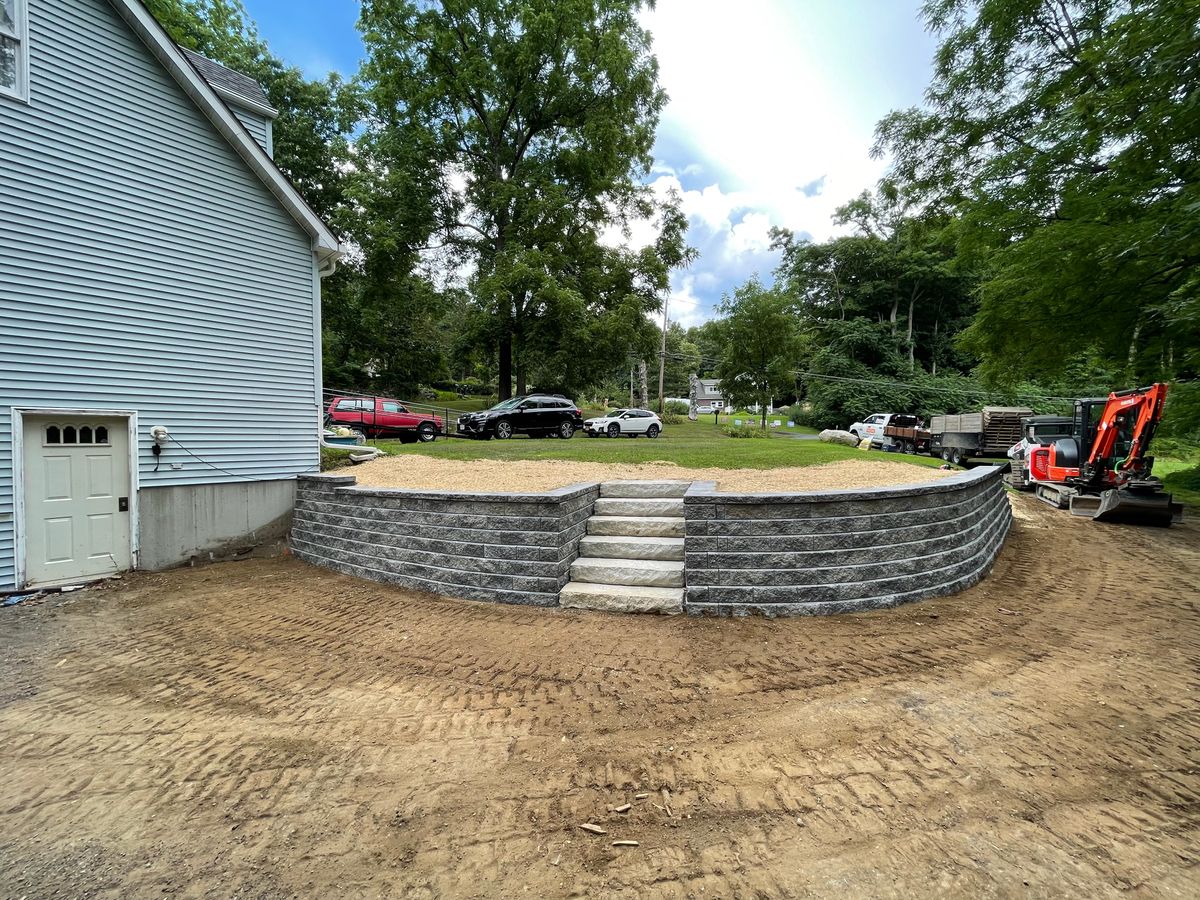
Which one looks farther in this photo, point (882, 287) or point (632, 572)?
point (882, 287)

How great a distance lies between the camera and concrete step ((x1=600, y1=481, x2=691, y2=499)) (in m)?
6.11

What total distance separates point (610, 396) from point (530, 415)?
3446cm

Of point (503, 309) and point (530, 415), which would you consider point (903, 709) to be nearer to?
point (530, 415)

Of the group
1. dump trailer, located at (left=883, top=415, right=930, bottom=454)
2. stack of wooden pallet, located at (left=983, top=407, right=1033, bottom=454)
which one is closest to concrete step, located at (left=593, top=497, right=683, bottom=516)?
stack of wooden pallet, located at (left=983, top=407, right=1033, bottom=454)

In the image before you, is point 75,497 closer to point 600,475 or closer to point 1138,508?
point 600,475

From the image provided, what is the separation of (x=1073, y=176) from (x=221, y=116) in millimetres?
13693

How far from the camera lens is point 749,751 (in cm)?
273

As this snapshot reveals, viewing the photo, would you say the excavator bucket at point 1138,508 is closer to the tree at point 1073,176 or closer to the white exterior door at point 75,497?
the tree at point 1073,176

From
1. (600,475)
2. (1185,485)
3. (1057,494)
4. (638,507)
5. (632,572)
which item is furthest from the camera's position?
(1185,485)

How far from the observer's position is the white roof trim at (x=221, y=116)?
6621 mm

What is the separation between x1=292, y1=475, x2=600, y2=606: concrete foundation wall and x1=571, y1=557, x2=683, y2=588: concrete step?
0.20 m

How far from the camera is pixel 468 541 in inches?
215

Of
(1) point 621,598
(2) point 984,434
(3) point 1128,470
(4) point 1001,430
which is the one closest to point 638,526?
(1) point 621,598

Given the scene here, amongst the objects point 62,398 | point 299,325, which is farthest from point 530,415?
point 62,398
